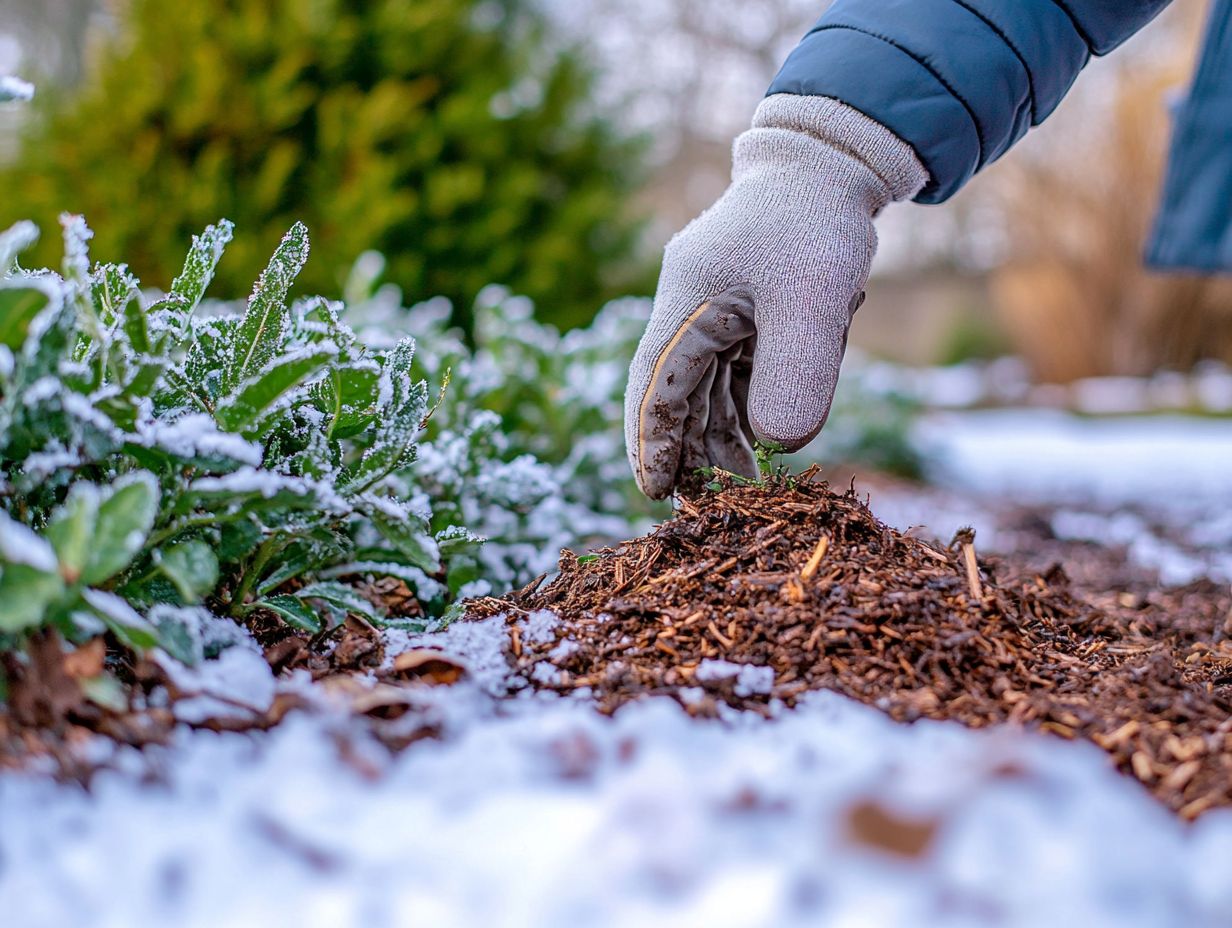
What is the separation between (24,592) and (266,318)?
489 mm

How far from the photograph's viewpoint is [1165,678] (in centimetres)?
101

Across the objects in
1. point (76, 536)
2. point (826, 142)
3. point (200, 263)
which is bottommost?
point (76, 536)

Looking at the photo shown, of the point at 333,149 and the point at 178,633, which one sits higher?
the point at 333,149

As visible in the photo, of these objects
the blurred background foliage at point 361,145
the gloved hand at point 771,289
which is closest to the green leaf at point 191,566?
the gloved hand at point 771,289

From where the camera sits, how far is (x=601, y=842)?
1.95 ft

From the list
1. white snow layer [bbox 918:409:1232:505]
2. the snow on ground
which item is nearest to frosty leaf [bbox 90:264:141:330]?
the snow on ground

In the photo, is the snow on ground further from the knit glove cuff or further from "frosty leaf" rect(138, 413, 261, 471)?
"frosty leaf" rect(138, 413, 261, 471)

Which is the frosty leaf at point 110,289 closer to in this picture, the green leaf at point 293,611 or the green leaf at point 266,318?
the green leaf at point 266,318

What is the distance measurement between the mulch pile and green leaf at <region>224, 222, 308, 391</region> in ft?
1.32

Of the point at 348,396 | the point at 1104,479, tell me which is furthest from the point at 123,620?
the point at 1104,479

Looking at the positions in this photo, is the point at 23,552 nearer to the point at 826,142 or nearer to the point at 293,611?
the point at 293,611

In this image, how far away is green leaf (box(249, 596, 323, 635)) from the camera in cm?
108

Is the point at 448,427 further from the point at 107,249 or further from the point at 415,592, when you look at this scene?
the point at 107,249

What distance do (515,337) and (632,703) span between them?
1.54 meters
